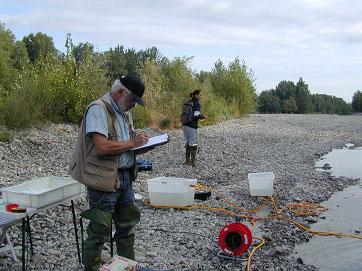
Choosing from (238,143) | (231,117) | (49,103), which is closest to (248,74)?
(231,117)

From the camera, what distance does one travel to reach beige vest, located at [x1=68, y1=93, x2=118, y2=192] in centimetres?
394

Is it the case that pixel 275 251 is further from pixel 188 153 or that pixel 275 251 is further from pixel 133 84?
pixel 188 153

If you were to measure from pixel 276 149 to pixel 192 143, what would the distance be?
7.19 metres

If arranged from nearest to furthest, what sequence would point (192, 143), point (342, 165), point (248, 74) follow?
1. point (192, 143)
2. point (342, 165)
3. point (248, 74)

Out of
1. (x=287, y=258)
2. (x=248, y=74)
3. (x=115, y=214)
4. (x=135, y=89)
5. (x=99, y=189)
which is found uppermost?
(x=248, y=74)

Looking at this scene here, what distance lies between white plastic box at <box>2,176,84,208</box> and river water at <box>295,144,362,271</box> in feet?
10.9

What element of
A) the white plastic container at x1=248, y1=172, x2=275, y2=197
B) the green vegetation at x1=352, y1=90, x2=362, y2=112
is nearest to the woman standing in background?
the white plastic container at x1=248, y1=172, x2=275, y2=197

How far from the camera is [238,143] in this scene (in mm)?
18625

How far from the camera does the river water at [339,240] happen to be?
250 inches

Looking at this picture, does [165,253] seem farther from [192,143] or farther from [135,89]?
[192,143]

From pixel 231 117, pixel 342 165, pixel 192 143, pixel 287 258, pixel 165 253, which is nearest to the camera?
pixel 165 253

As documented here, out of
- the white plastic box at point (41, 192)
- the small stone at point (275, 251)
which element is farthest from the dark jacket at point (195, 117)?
the white plastic box at point (41, 192)

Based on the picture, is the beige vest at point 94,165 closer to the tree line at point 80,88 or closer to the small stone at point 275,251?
the small stone at point 275,251

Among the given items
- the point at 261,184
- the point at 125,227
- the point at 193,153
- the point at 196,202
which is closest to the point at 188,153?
the point at 193,153
